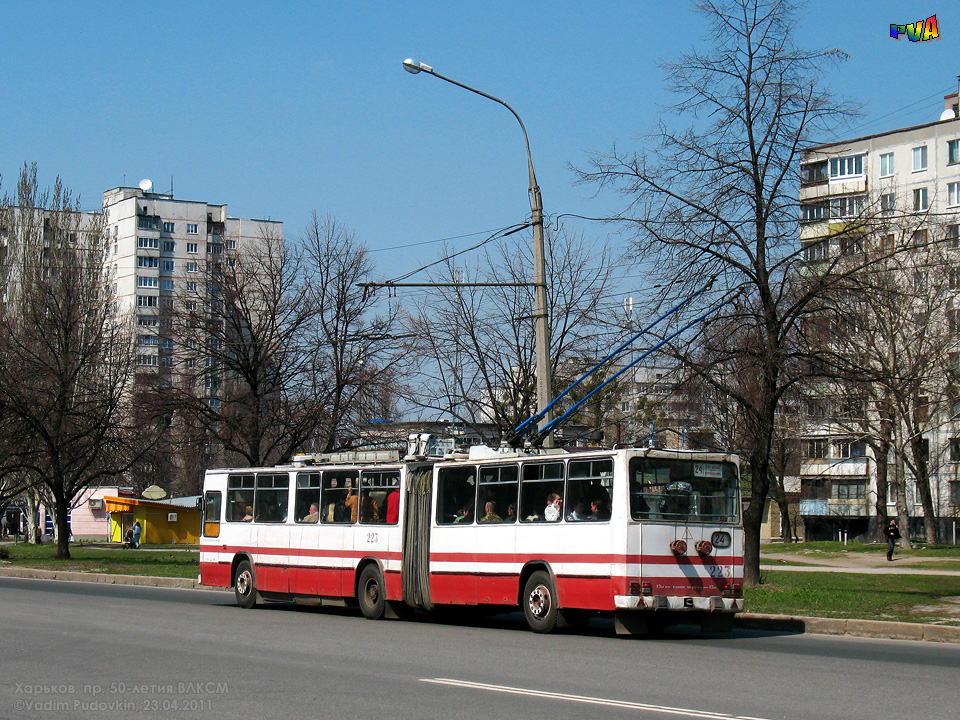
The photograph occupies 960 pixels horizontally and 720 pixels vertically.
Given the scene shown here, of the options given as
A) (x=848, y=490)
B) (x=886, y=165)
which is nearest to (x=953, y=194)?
(x=886, y=165)

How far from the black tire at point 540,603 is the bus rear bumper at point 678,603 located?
4.22 ft

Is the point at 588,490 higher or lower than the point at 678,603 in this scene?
higher

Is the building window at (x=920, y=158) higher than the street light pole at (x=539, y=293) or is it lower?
higher

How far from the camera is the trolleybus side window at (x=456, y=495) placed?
17.9 metres

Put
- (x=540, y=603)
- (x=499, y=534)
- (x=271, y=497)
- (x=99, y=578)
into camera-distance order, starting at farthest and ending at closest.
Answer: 1. (x=99, y=578)
2. (x=271, y=497)
3. (x=499, y=534)
4. (x=540, y=603)

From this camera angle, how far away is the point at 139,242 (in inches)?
4646

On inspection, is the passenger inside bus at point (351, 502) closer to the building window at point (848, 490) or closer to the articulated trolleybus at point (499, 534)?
the articulated trolleybus at point (499, 534)

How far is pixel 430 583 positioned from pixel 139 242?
10665 centimetres

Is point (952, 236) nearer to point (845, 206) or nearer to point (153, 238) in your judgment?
point (845, 206)

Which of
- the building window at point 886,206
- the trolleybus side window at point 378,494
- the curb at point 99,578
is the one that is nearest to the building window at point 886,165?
the building window at point 886,206

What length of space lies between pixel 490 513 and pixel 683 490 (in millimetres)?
3228

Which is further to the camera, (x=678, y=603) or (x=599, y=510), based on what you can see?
(x=599, y=510)

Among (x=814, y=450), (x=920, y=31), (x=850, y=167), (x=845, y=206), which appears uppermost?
(x=850, y=167)

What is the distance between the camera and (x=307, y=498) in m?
21.1
